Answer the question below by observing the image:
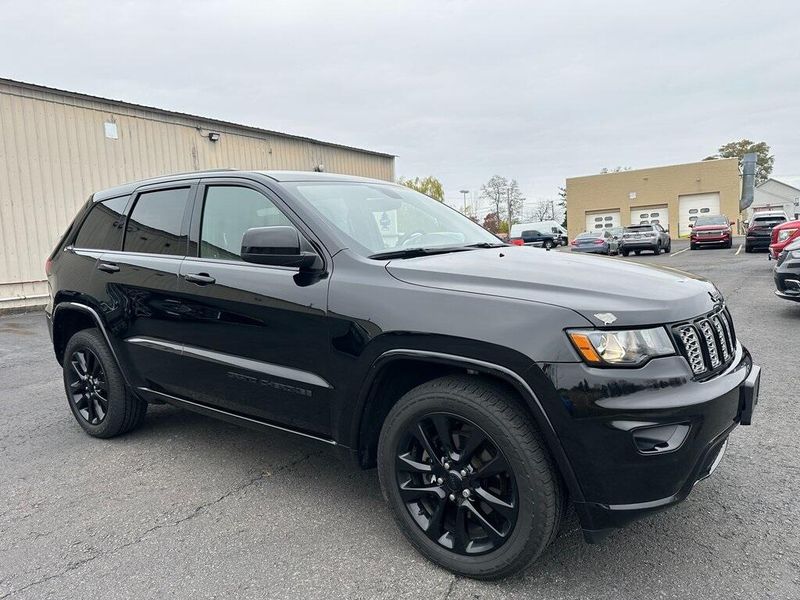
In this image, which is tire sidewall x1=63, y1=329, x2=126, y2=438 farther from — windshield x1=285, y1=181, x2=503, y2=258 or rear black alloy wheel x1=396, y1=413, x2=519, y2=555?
rear black alloy wheel x1=396, y1=413, x2=519, y2=555

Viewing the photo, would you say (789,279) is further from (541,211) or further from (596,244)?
(541,211)

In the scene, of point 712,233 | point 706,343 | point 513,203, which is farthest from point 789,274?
point 513,203

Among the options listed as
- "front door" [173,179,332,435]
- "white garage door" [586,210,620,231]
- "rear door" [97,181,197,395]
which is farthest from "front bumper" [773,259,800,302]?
"white garage door" [586,210,620,231]

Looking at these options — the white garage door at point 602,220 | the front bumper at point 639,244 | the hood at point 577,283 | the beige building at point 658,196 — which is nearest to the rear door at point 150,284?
the hood at point 577,283

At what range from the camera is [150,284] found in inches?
142

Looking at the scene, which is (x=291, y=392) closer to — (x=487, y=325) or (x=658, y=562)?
(x=487, y=325)

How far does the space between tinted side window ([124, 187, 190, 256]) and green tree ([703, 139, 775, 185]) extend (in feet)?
268

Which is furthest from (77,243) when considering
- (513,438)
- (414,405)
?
(513,438)

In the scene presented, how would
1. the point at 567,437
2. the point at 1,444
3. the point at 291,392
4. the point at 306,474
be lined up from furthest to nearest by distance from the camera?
the point at 1,444
the point at 306,474
the point at 291,392
the point at 567,437

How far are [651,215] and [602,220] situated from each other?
3.73 m

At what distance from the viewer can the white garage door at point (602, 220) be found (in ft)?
153

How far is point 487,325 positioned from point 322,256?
95cm

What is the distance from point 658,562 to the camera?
2477 mm

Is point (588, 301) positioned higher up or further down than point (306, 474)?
higher up
